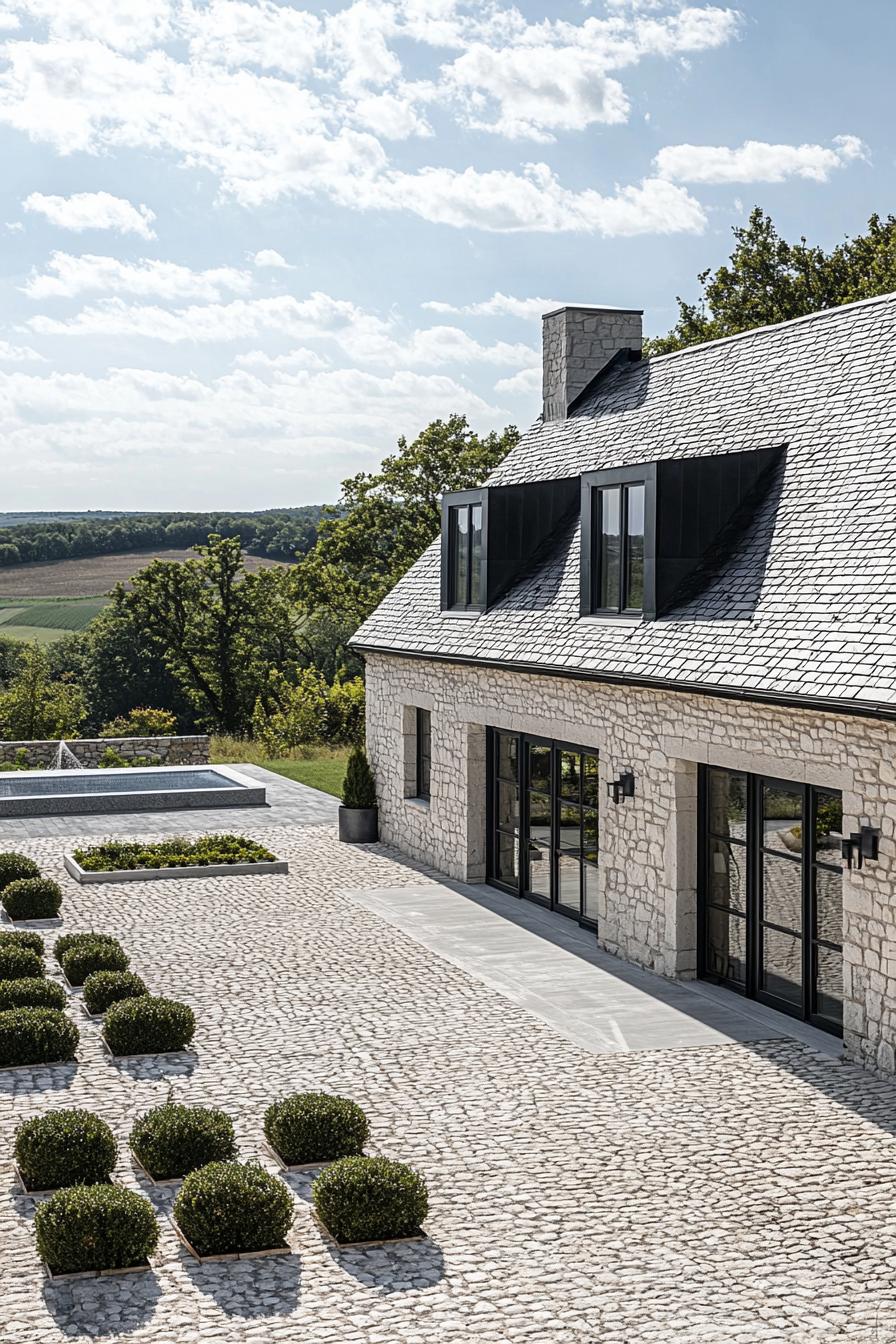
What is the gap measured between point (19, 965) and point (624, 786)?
21.6 feet

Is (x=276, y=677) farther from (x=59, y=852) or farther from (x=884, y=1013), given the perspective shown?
(x=884, y=1013)

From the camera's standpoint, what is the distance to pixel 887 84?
1728 cm

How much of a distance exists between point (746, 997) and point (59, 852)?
13354 millimetres

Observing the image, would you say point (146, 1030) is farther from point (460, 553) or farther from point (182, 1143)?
point (460, 553)

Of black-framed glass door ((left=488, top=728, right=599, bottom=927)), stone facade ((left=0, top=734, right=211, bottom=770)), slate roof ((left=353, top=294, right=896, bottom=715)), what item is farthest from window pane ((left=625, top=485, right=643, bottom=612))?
stone facade ((left=0, top=734, right=211, bottom=770))

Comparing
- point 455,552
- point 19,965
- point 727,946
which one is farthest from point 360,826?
point 727,946

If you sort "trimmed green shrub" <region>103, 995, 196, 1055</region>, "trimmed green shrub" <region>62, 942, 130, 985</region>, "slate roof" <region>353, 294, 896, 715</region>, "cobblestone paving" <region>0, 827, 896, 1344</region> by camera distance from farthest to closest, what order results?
"trimmed green shrub" <region>62, 942, 130, 985</region> → "slate roof" <region>353, 294, 896, 715</region> → "trimmed green shrub" <region>103, 995, 196, 1055</region> → "cobblestone paving" <region>0, 827, 896, 1344</region>

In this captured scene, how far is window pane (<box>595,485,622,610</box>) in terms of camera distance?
16734mm

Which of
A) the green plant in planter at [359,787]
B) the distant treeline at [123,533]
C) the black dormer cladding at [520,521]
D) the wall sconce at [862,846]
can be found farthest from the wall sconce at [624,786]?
the distant treeline at [123,533]

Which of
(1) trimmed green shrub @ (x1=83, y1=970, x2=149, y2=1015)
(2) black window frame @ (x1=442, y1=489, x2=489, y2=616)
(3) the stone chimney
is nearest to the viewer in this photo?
(1) trimmed green shrub @ (x1=83, y1=970, x2=149, y2=1015)

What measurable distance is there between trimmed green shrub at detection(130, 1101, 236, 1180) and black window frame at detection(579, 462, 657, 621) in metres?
8.07

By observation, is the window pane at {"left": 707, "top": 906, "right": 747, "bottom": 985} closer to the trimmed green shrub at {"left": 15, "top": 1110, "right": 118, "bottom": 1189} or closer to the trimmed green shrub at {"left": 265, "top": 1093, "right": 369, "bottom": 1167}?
the trimmed green shrub at {"left": 265, "top": 1093, "right": 369, "bottom": 1167}

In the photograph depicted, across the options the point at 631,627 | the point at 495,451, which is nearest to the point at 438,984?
the point at 631,627

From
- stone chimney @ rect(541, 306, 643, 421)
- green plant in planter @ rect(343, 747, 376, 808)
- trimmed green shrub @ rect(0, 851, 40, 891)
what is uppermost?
stone chimney @ rect(541, 306, 643, 421)
